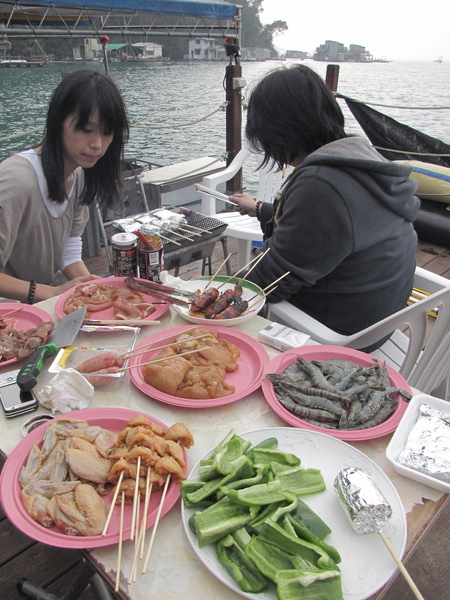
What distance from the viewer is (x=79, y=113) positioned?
2486 mm

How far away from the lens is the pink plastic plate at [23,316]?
212cm

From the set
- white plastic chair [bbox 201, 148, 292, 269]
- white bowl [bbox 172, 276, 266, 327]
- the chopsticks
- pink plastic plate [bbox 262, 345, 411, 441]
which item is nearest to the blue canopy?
white plastic chair [bbox 201, 148, 292, 269]

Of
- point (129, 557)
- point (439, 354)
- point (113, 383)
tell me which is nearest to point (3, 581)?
point (113, 383)

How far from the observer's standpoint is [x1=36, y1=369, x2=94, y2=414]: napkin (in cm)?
154

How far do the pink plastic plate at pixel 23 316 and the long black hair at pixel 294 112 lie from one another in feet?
5.27

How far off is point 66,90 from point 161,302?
53.4 inches

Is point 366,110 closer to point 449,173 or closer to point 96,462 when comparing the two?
point 449,173

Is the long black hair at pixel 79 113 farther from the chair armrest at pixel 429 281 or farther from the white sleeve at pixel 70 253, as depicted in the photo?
the chair armrest at pixel 429 281

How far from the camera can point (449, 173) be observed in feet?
20.4

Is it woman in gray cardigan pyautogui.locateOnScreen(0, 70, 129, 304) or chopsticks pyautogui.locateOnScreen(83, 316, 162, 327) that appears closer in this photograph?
chopsticks pyautogui.locateOnScreen(83, 316, 162, 327)

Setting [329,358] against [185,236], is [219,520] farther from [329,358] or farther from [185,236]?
[185,236]

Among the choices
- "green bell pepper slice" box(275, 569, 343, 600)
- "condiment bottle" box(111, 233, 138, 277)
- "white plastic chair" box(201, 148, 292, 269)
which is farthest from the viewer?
"white plastic chair" box(201, 148, 292, 269)

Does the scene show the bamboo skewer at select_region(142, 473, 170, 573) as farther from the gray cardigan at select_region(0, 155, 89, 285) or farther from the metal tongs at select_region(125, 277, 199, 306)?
the gray cardigan at select_region(0, 155, 89, 285)

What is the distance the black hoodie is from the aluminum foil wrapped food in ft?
4.41
